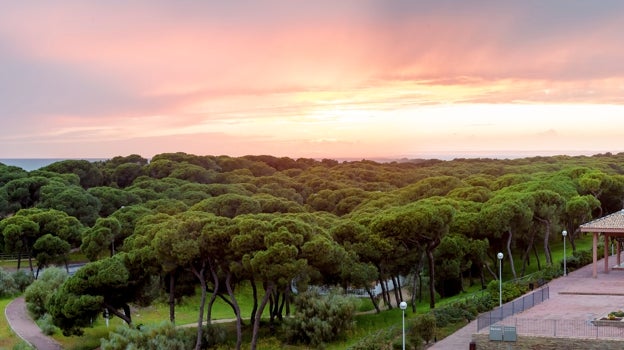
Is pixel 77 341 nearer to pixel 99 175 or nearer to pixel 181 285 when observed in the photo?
pixel 181 285

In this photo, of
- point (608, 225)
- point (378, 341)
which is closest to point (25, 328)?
point (378, 341)

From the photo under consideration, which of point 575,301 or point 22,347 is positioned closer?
point 22,347

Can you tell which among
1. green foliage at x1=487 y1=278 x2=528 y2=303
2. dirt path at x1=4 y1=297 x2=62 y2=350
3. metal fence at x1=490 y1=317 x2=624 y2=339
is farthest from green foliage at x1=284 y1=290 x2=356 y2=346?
dirt path at x1=4 y1=297 x2=62 y2=350

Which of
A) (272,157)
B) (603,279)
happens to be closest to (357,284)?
(603,279)

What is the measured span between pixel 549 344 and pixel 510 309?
5287 mm

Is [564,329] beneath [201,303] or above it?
above

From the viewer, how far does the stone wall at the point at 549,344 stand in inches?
918

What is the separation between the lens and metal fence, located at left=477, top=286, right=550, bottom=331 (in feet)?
86.0

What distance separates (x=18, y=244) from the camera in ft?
163

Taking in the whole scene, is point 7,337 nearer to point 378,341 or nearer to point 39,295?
point 39,295

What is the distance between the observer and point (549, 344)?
78.4ft

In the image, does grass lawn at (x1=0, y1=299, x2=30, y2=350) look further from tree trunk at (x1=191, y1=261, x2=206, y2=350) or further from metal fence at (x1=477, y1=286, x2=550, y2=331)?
metal fence at (x1=477, y1=286, x2=550, y2=331)

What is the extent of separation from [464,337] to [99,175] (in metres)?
62.8

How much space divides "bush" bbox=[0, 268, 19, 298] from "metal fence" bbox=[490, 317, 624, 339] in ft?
106
